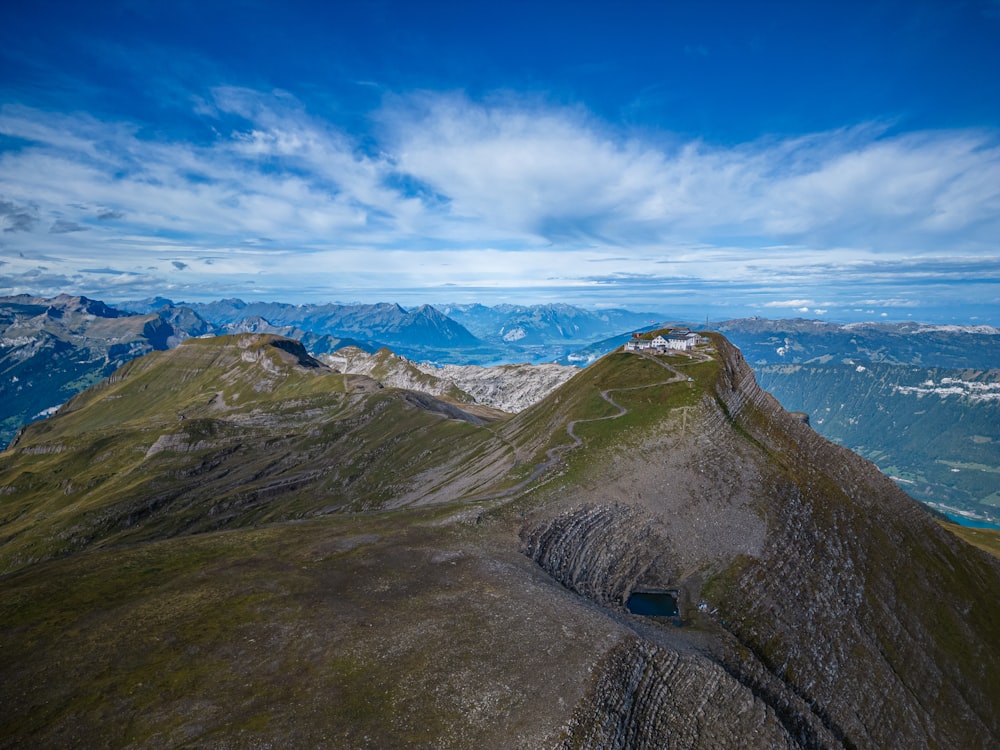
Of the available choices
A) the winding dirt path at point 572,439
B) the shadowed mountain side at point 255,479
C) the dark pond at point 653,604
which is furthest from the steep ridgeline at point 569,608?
the shadowed mountain side at point 255,479

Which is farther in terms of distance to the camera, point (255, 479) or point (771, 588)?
point (255, 479)

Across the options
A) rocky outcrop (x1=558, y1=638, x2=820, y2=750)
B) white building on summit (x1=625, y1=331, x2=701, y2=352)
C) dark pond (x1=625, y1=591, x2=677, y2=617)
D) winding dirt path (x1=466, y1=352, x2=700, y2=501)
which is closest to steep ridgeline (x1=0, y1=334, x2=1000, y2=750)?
rocky outcrop (x1=558, y1=638, x2=820, y2=750)

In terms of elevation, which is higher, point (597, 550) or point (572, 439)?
point (572, 439)

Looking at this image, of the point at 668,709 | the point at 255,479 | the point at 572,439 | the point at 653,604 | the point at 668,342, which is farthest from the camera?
the point at 255,479

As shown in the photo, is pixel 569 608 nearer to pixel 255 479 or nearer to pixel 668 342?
pixel 668 342

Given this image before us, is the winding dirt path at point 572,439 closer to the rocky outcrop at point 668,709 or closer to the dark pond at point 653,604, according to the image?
the dark pond at point 653,604

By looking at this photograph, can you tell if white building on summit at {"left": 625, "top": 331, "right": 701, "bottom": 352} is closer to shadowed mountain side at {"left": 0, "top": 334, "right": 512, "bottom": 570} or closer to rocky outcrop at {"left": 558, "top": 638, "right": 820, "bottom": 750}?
shadowed mountain side at {"left": 0, "top": 334, "right": 512, "bottom": 570}

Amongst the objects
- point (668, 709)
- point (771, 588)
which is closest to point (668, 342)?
point (771, 588)
